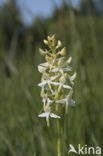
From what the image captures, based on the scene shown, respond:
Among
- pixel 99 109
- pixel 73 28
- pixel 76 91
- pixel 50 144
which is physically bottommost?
pixel 50 144

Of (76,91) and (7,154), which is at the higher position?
(76,91)

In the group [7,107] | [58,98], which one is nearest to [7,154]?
[58,98]

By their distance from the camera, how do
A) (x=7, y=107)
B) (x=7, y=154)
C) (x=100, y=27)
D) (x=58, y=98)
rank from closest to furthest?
(x=58, y=98)
(x=7, y=154)
(x=7, y=107)
(x=100, y=27)

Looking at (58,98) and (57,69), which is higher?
(57,69)

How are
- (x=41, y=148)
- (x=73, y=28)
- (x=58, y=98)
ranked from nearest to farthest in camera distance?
(x=58, y=98), (x=41, y=148), (x=73, y=28)

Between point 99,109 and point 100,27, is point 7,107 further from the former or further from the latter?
point 100,27

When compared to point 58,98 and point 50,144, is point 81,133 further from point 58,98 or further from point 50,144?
point 58,98

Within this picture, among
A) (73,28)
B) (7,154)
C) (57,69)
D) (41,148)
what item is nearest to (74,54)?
(73,28)

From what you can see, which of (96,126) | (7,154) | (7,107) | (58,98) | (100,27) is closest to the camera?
(58,98)

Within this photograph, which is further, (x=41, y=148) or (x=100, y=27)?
(x=100, y=27)
